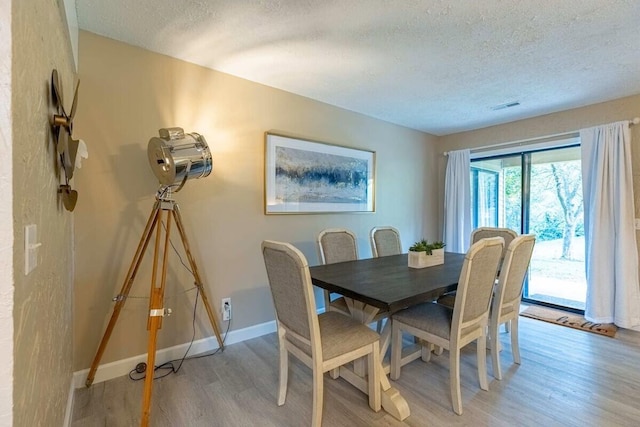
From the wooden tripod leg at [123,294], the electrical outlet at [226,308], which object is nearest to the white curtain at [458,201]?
the electrical outlet at [226,308]

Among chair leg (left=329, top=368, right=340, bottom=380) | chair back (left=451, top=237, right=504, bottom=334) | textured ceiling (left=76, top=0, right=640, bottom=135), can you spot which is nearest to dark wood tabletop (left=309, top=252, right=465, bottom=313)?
chair back (left=451, top=237, right=504, bottom=334)

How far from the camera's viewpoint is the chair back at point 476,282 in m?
1.61

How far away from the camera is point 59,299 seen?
1.35 metres

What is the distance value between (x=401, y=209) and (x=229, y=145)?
96.0 inches

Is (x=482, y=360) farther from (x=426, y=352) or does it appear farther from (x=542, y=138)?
(x=542, y=138)

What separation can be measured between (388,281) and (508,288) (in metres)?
0.91

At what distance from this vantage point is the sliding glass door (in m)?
3.43

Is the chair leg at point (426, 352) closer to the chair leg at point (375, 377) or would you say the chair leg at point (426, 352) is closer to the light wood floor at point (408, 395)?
the light wood floor at point (408, 395)

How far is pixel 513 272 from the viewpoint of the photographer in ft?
6.64

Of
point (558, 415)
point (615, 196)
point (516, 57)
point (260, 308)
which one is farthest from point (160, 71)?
point (615, 196)

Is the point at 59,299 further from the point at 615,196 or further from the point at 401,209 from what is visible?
the point at 615,196

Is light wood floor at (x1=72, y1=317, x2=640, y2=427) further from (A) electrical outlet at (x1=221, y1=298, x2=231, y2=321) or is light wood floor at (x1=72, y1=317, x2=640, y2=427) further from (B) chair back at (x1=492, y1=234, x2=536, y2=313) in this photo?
(B) chair back at (x1=492, y1=234, x2=536, y2=313)

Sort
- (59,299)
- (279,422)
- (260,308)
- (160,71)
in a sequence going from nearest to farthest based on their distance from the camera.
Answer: (59,299) → (279,422) → (160,71) → (260,308)

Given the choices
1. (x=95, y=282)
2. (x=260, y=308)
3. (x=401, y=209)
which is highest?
(x=401, y=209)
